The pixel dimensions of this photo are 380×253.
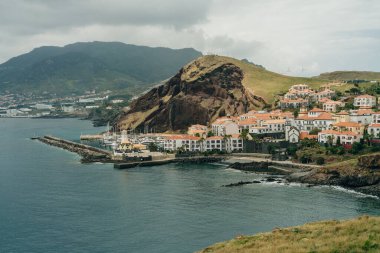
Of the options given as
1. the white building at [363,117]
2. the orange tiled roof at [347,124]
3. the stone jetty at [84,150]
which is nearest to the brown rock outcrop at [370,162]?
the orange tiled roof at [347,124]

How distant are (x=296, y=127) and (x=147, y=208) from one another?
61300 millimetres

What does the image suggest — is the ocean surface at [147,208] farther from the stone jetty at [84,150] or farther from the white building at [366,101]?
the white building at [366,101]

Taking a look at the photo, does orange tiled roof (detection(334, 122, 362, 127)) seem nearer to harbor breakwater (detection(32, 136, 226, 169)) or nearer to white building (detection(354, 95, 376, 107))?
white building (detection(354, 95, 376, 107))

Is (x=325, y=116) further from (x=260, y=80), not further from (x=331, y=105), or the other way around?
(x=260, y=80)

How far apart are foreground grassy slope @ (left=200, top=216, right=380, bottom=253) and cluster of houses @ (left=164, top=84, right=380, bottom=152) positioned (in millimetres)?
73493

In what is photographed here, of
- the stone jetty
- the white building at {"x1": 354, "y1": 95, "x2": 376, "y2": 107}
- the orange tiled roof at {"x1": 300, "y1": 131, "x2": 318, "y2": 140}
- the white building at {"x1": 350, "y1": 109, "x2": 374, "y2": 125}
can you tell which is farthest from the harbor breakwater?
the white building at {"x1": 354, "y1": 95, "x2": 376, "y2": 107}

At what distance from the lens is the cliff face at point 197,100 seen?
175 meters

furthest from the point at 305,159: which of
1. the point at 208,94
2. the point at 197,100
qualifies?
the point at 208,94

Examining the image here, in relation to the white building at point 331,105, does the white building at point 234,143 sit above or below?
below

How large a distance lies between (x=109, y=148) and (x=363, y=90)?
82255 millimetres

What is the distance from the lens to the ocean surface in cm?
6053

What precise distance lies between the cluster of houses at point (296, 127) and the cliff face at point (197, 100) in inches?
655

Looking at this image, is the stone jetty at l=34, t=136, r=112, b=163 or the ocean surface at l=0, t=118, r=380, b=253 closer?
the ocean surface at l=0, t=118, r=380, b=253

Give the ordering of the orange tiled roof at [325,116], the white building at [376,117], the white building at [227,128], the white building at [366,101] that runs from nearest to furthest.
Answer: the white building at [376,117]
the orange tiled roof at [325,116]
the white building at [366,101]
the white building at [227,128]
